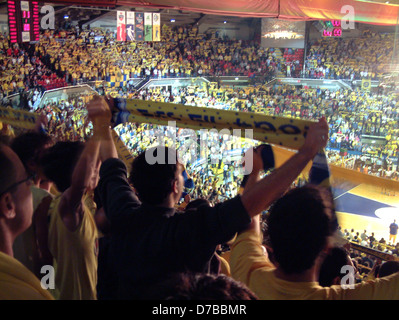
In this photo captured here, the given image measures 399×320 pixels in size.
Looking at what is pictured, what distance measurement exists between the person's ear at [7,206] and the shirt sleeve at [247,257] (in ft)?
2.50

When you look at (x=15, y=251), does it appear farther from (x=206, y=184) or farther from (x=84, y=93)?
(x=84, y=93)

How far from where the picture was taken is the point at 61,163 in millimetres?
1822

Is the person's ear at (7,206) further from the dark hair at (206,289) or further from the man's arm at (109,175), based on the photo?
the dark hair at (206,289)

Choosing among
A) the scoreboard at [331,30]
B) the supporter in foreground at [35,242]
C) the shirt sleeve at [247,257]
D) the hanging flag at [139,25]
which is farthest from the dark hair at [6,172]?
the scoreboard at [331,30]

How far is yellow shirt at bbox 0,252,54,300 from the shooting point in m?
1.01

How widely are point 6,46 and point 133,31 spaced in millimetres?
4006

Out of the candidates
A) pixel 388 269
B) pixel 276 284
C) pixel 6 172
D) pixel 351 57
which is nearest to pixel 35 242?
pixel 6 172

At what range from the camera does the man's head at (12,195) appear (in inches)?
50.5

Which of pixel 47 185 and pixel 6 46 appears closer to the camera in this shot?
pixel 47 185

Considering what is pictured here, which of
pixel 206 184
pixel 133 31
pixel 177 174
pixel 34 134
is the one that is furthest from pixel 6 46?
pixel 177 174

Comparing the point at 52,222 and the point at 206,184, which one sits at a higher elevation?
the point at 52,222

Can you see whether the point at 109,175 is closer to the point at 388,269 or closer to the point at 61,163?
the point at 61,163

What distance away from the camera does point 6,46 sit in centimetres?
1214
